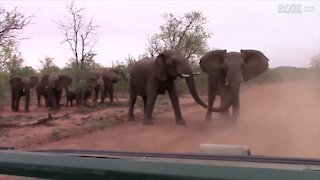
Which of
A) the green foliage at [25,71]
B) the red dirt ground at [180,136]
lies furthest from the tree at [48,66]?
the red dirt ground at [180,136]

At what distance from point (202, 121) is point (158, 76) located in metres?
1.94

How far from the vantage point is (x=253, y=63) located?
44.4 feet

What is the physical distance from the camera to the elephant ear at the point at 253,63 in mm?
13417

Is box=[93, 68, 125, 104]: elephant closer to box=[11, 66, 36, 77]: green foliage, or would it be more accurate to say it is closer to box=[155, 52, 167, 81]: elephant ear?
box=[11, 66, 36, 77]: green foliage

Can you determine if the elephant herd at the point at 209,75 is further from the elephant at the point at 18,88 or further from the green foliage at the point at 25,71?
the green foliage at the point at 25,71

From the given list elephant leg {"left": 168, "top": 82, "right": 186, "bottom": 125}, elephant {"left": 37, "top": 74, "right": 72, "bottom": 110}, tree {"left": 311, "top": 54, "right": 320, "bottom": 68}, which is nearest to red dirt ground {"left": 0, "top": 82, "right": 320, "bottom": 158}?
elephant leg {"left": 168, "top": 82, "right": 186, "bottom": 125}

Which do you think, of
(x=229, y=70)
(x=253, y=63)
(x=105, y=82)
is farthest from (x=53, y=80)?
(x=229, y=70)

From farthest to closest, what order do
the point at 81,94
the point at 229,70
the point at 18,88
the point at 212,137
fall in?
the point at 81,94 < the point at 18,88 < the point at 229,70 < the point at 212,137

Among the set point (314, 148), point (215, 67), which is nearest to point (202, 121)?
point (215, 67)

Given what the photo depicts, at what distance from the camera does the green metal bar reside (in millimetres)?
1355

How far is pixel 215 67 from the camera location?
1356 centimetres

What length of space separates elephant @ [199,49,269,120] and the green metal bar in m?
10.6

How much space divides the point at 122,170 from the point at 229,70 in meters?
11.2

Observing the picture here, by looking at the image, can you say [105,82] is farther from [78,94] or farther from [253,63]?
[253,63]
